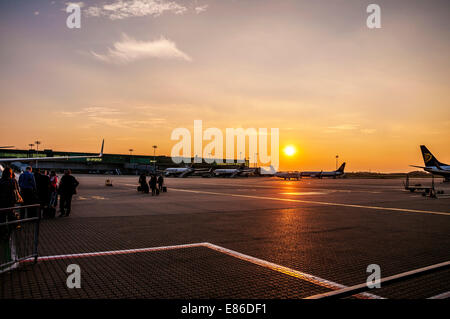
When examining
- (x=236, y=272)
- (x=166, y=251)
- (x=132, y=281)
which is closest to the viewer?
(x=132, y=281)

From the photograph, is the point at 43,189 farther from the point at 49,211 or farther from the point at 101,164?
the point at 101,164

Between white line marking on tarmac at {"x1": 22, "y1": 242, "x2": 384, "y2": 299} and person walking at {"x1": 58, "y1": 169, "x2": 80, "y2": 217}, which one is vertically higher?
person walking at {"x1": 58, "y1": 169, "x2": 80, "y2": 217}

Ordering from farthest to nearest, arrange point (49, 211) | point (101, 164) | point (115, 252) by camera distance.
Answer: point (101, 164) → point (49, 211) → point (115, 252)

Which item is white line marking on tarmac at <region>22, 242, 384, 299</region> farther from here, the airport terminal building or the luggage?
the airport terminal building

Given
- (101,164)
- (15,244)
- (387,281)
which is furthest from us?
(101,164)

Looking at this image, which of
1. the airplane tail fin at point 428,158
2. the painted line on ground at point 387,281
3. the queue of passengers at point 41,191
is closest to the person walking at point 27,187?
the queue of passengers at point 41,191

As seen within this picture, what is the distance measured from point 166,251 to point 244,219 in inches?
224

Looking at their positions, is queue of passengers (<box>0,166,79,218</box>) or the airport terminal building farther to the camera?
the airport terminal building

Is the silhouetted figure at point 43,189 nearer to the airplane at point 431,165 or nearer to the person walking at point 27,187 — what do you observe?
the person walking at point 27,187

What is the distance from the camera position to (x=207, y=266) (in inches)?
246

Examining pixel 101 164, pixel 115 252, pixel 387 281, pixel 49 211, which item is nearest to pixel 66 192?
pixel 49 211

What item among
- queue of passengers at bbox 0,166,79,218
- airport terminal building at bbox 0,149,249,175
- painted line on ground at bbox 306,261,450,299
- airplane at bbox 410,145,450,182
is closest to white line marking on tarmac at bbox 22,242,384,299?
painted line on ground at bbox 306,261,450,299

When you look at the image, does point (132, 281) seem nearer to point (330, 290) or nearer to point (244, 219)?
point (330, 290)
